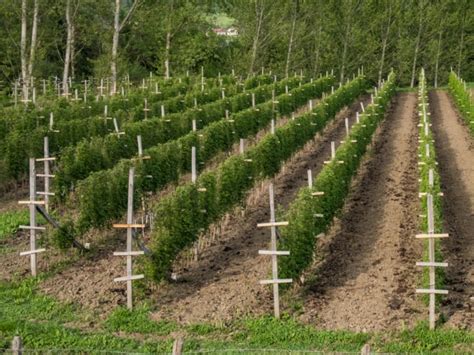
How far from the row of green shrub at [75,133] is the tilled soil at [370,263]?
6371mm

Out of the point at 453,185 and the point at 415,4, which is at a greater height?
the point at 415,4

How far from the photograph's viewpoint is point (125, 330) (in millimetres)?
10680

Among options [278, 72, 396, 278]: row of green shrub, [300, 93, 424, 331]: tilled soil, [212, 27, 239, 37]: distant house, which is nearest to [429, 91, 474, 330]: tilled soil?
[300, 93, 424, 331]: tilled soil

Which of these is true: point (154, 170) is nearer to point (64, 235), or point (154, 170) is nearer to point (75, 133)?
point (64, 235)

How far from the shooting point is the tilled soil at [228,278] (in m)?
11.2

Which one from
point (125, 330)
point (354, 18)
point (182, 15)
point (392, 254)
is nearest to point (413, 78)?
point (354, 18)

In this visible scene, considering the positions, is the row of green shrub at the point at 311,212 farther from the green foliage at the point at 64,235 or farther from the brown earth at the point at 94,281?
the green foliage at the point at 64,235

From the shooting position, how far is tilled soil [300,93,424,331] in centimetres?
1091

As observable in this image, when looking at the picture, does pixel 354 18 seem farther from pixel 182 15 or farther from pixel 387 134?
pixel 387 134

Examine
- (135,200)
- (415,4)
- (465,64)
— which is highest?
(415,4)

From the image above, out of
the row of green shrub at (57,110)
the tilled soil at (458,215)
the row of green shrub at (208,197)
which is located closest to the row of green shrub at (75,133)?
the row of green shrub at (57,110)

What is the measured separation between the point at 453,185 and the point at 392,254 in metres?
7.02

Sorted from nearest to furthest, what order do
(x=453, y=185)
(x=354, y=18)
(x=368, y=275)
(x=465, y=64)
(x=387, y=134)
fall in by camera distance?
Answer: (x=368, y=275) → (x=453, y=185) → (x=387, y=134) → (x=354, y=18) → (x=465, y=64)

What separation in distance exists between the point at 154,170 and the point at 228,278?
14.7 ft
